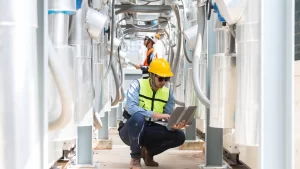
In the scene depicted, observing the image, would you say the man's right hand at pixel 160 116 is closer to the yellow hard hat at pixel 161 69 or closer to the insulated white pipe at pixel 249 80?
the yellow hard hat at pixel 161 69

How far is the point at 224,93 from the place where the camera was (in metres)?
2.05

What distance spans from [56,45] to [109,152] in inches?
125

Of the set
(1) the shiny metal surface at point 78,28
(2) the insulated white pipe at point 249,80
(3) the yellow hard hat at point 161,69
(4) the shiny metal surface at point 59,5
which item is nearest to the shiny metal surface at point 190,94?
(3) the yellow hard hat at point 161,69

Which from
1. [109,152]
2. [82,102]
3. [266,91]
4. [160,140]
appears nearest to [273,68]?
[266,91]

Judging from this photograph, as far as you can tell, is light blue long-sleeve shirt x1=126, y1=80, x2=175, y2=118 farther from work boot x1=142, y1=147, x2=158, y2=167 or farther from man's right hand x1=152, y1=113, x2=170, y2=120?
work boot x1=142, y1=147, x2=158, y2=167

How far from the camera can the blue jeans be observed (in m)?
3.65

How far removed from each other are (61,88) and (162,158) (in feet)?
10.2

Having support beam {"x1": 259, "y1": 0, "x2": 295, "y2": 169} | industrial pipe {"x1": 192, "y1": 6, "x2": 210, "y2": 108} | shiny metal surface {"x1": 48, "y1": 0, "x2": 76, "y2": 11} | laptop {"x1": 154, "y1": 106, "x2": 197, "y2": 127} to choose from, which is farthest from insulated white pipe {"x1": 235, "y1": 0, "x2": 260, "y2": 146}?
laptop {"x1": 154, "y1": 106, "x2": 197, "y2": 127}

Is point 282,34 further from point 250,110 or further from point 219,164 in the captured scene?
point 219,164

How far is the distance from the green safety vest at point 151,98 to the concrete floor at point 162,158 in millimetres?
491

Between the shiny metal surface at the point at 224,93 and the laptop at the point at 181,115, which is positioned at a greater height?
the shiny metal surface at the point at 224,93

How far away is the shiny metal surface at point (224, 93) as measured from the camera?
202cm

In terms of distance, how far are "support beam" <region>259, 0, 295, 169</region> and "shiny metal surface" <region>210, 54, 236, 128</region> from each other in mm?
640

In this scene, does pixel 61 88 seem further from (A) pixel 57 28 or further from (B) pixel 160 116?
(B) pixel 160 116
